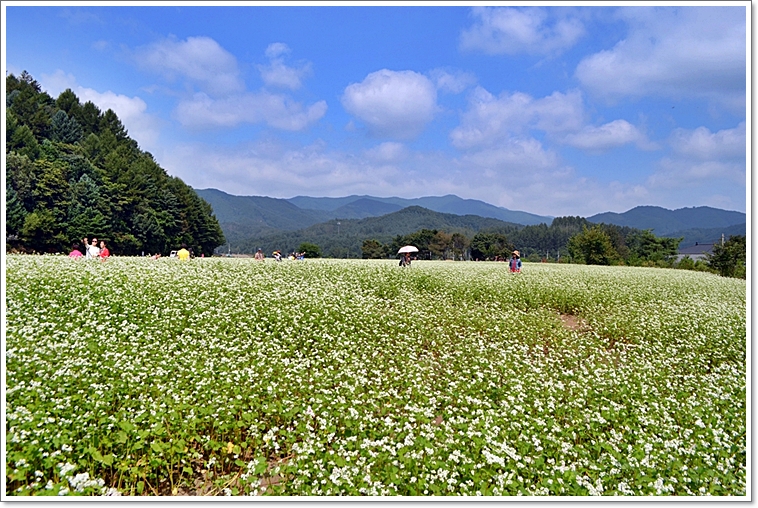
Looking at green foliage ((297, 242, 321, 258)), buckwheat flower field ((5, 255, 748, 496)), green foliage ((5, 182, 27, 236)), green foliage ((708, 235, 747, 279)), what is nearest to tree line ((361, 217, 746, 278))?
green foliage ((708, 235, 747, 279))

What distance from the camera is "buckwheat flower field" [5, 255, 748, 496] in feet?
17.5

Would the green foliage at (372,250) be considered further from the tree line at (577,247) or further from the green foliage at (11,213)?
the green foliage at (11,213)

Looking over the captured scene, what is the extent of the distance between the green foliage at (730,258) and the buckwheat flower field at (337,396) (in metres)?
21.1

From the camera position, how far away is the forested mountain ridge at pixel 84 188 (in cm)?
4100

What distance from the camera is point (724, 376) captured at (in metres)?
8.86

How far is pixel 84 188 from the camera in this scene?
46812mm

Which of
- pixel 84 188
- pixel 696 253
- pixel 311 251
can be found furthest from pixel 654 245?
pixel 84 188

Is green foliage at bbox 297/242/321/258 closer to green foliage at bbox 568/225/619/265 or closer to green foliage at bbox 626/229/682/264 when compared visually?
green foliage at bbox 568/225/619/265

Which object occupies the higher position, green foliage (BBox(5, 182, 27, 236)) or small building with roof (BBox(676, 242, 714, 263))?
green foliage (BBox(5, 182, 27, 236))

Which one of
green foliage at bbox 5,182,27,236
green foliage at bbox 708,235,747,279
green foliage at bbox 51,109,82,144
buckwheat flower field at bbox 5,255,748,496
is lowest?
buckwheat flower field at bbox 5,255,748,496

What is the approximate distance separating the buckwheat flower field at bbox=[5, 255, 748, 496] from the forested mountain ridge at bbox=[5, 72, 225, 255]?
27639 millimetres

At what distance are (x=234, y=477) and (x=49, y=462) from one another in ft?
6.28

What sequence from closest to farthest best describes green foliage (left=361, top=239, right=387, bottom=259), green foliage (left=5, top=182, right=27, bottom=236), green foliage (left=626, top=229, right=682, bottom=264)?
1. green foliage (left=5, top=182, right=27, bottom=236)
2. green foliage (left=626, top=229, right=682, bottom=264)
3. green foliage (left=361, top=239, right=387, bottom=259)
